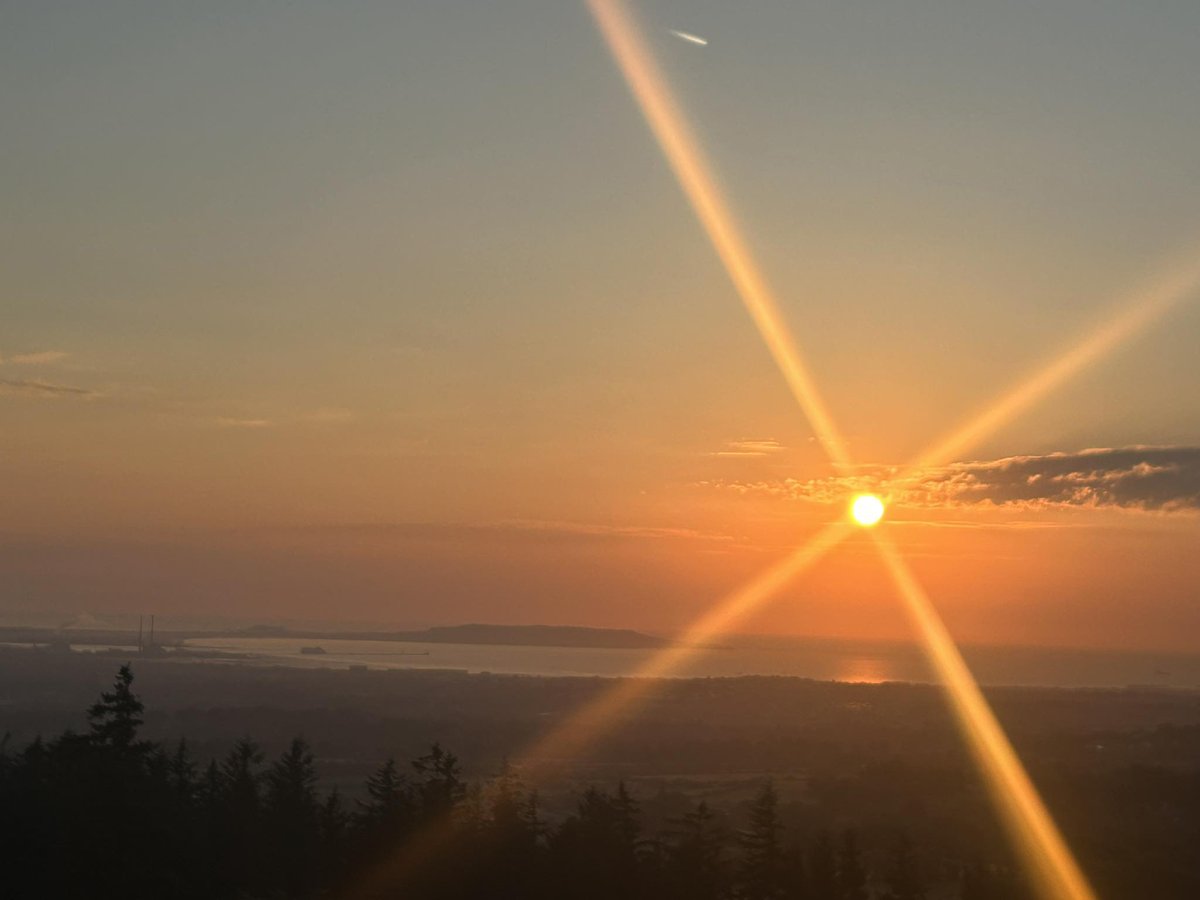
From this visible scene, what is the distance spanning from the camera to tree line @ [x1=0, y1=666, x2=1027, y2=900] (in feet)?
95.2

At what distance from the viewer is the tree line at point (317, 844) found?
29.0m

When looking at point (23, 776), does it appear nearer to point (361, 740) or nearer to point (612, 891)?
point (612, 891)

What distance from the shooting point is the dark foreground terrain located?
105ft

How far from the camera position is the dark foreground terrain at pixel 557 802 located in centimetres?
3189

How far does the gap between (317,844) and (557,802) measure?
1361 inches

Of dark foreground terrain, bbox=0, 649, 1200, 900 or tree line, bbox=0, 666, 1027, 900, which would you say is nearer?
tree line, bbox=0, 666, 1027, 900

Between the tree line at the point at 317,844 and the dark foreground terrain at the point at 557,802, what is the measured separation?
82mm

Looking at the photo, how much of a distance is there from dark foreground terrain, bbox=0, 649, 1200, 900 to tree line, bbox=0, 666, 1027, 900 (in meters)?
0.08

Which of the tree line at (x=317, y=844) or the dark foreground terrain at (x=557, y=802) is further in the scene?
the dark foreground terrain at (x=557, y=802)

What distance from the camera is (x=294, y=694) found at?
534 ft

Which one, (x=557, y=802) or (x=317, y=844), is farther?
(x=557, y=802)

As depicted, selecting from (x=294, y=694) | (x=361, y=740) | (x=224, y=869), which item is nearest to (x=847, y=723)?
(x=361, y=740)

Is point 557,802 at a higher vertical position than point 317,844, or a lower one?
higher

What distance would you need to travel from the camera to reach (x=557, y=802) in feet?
244
